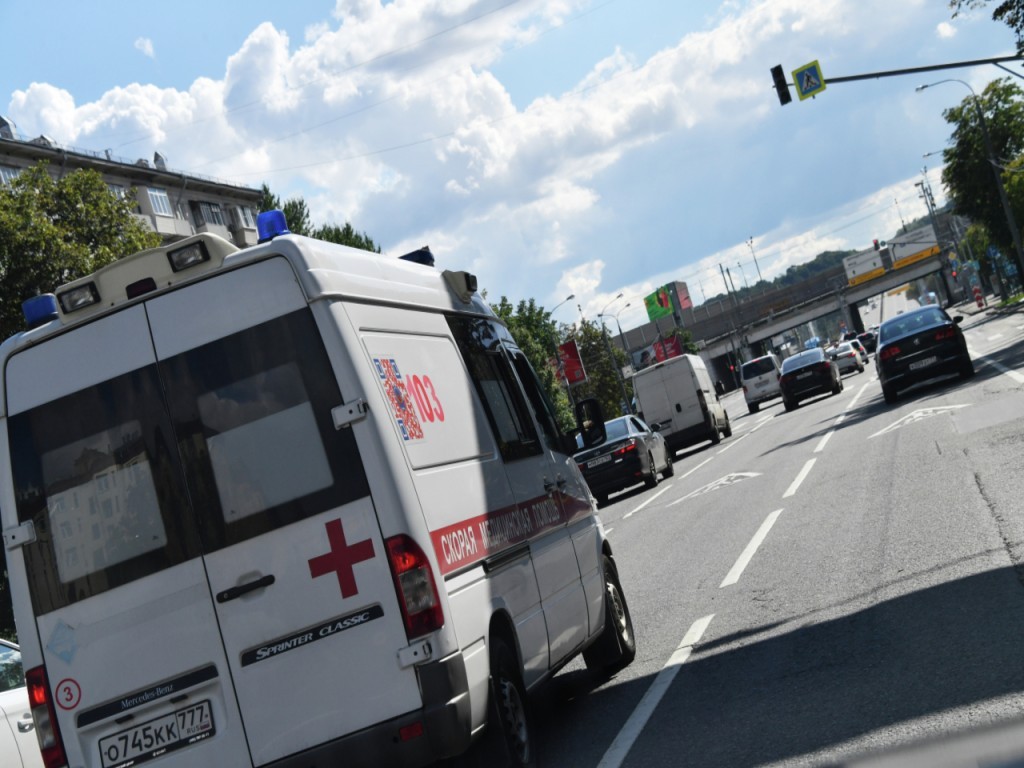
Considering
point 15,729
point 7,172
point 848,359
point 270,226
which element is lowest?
point 15,729

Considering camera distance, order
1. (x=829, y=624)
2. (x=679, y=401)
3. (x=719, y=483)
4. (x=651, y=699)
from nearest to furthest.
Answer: (x=651, y=699) < (x=829, y=624) < (x=719, y=483) < (x=679, y=401)

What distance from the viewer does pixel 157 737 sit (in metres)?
5.25

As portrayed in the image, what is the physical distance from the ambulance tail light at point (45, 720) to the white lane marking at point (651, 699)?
2.43 metres

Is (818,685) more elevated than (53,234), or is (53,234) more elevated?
(53,234)

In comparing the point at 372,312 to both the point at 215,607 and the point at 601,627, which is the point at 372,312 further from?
the point at 601,627

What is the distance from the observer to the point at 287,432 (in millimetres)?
5270

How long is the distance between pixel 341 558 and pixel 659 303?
148190mm

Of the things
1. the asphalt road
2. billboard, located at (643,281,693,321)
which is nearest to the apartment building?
the asphalt road

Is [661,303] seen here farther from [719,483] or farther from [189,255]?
[189,255]

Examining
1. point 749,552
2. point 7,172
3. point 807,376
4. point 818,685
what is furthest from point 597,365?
point 818,685

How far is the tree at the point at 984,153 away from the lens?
66.4m

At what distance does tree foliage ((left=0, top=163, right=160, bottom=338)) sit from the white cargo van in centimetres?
1436

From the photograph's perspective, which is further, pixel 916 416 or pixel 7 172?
pixel 7 172

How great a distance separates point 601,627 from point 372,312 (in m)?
3.19
